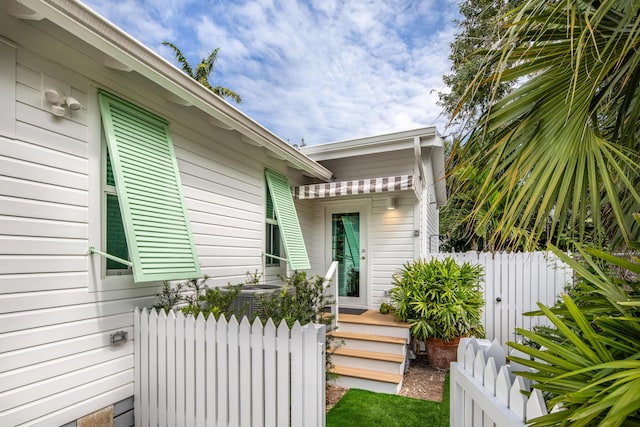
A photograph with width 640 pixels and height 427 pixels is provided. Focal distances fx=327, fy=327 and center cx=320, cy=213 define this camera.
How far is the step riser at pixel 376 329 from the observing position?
5.43m

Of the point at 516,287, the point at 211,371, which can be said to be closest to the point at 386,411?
the point at 211,371

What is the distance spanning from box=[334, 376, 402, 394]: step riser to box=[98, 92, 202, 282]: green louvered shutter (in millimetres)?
2754

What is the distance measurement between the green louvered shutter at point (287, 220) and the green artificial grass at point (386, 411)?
2.29 meters

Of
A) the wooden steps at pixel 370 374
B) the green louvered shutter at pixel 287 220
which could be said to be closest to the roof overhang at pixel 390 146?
the green louvered shutter at pixel 287 220

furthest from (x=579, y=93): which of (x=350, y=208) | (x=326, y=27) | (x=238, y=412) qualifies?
(x=326, y=27)

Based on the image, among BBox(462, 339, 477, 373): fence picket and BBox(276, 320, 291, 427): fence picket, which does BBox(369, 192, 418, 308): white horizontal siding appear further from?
BBox(462, 339, 477, 373): fence picket

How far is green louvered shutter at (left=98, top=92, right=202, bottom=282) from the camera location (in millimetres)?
3143

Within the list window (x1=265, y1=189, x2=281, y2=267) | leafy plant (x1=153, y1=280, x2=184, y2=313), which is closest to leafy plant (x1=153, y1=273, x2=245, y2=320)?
leafy plant (x1=153, y1=280, x2=184, y2=313)

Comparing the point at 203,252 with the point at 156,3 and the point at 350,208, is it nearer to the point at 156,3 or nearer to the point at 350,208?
the point at 350,208

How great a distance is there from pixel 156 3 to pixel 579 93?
16.4 metres

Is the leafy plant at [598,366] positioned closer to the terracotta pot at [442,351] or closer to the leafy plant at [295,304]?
the leafy plant at [295,304]

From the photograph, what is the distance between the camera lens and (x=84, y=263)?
9.72 feet

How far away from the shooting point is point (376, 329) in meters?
5.64

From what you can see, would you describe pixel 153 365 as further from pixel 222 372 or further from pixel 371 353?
pixel 371 353
